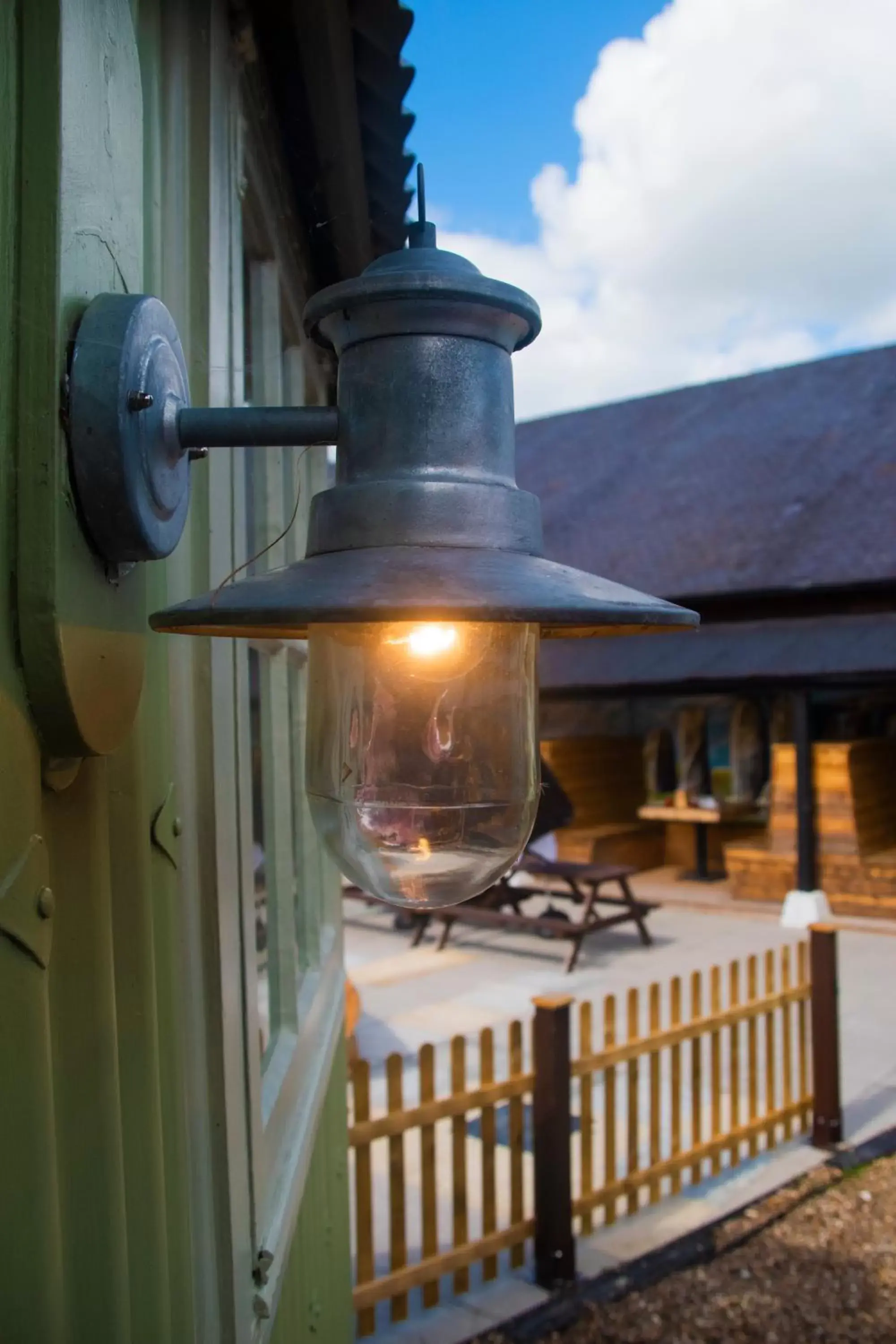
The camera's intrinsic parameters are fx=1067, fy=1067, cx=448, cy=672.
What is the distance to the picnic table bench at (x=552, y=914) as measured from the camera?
31.0 ft

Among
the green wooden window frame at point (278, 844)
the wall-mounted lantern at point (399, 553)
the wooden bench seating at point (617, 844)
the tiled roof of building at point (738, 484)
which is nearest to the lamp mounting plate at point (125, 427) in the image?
the wall-mounted lantern at point (399, 553)

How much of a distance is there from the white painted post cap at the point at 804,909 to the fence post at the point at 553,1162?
7.27 m

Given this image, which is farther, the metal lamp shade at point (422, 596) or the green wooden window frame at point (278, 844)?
the green wooden window frame at point (278, 844)

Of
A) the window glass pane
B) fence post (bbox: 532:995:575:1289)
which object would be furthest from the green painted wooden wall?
fence post (bbox: 532:995:575:1289)

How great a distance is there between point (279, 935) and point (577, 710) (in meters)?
13.1

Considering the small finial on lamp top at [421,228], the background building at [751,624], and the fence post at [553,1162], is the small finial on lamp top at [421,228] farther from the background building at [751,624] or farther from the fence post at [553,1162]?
the background building at [751,624]

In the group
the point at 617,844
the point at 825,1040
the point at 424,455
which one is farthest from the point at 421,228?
the point at 617,844

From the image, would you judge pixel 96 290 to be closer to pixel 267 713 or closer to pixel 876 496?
pixel 267 713

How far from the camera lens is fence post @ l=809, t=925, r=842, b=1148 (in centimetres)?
547

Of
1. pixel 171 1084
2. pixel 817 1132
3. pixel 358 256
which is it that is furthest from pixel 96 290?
pixel 817 1132

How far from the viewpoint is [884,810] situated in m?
12.2

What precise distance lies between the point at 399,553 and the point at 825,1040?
5.55 metres

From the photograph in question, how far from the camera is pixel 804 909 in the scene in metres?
Answer: 10.9

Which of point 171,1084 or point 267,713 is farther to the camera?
point 267,713
